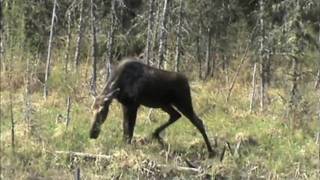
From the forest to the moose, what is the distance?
14.2 inches

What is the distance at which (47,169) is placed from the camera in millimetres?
10570

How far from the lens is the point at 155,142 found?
12430 mm

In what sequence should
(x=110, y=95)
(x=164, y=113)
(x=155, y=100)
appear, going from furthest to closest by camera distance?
(x=164, y=113), (x=155, y=100), (x=110, y=95)

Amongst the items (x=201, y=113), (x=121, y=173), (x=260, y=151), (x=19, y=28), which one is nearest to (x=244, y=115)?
(x=201, y=113)

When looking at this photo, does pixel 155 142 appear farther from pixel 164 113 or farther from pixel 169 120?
pixel 164 113

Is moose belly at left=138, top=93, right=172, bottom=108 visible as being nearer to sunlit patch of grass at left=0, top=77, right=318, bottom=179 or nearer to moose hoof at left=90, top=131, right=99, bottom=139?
sunlit patch of grass at left=0, top=77, right=318, bottom=179

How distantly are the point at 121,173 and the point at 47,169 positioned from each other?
1105 millimetres

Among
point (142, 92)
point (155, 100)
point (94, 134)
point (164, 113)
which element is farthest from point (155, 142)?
point (164, 113)

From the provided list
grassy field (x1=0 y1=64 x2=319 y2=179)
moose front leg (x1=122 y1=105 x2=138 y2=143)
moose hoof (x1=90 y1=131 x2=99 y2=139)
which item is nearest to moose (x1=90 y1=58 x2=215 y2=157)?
moose front leg (x1=122 y1=105 x2=138 y2=143)

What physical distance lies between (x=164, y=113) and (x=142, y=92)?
236cm

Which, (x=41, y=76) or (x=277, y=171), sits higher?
(x=41, y=76)

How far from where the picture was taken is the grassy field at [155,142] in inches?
417

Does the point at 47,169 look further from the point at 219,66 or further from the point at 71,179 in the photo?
the point at 219,66

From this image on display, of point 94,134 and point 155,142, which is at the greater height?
point 94,134
